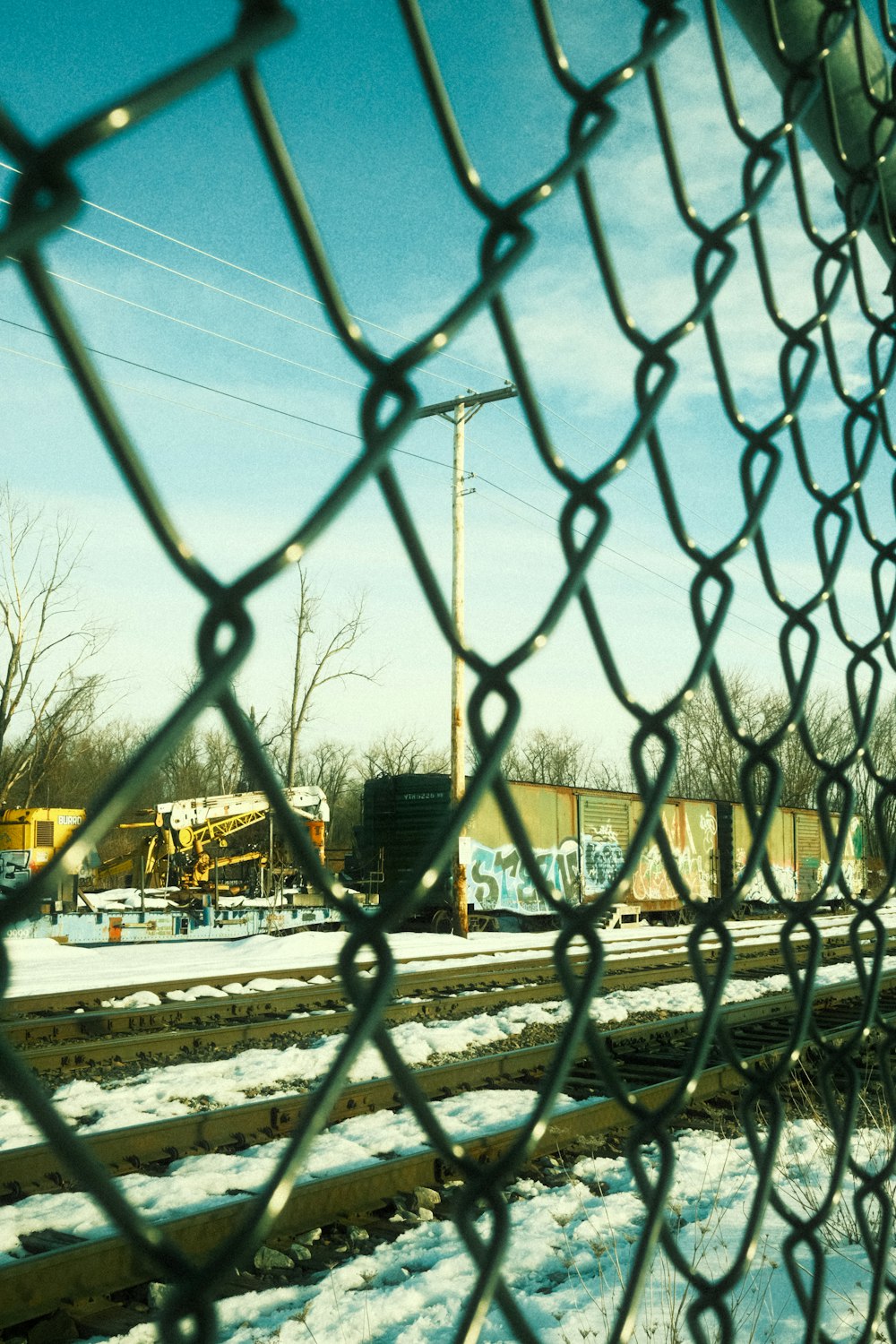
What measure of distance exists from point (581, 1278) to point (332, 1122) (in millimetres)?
3380

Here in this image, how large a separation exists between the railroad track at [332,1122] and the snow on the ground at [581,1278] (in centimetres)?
38

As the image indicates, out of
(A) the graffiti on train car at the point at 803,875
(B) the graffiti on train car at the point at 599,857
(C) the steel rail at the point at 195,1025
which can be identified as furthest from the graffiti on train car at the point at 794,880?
(C) the steel rail at the point at 195,1025

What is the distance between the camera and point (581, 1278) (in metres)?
3.12

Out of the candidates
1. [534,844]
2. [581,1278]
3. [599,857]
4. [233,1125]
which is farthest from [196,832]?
[581,1278]

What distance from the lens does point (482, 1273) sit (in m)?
0.84

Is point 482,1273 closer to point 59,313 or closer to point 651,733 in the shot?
point 651,733

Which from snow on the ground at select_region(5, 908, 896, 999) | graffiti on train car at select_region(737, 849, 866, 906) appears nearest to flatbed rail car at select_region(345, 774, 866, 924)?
snow on the ground at select_region(5, 908, 896, 999)

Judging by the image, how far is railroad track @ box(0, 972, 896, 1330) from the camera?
3781 mm

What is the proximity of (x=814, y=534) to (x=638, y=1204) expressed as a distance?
3.90 m

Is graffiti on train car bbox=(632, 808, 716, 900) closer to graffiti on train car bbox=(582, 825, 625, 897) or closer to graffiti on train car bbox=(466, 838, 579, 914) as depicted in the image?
graffiti on train car bbox=(582, 825, 625, 897)

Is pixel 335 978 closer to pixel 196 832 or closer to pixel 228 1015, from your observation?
pixel 228 1015

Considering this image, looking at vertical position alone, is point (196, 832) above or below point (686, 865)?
above

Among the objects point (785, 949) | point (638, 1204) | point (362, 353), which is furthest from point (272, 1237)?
point (362, 353)

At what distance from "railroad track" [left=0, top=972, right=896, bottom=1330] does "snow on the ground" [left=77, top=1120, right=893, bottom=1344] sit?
376 mm
